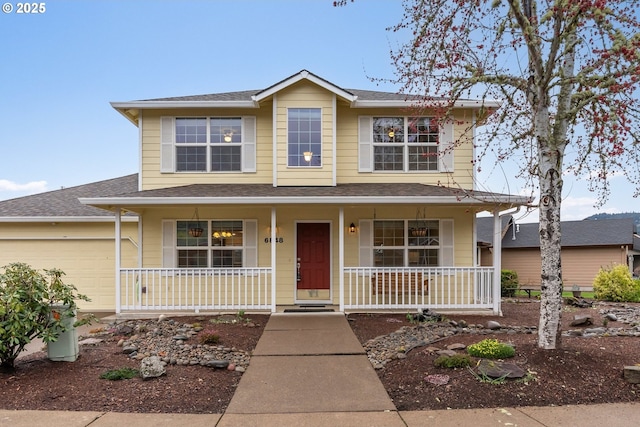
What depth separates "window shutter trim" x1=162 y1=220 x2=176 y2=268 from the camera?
966 centimetres

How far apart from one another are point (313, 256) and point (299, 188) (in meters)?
1.85

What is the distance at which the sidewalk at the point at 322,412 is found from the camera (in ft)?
11.7

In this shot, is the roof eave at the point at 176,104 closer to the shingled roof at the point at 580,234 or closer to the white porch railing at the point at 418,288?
the white porch railing at the point at 418,288

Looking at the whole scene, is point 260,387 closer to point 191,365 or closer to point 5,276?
point 191,365

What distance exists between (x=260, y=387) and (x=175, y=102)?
24.6 feet

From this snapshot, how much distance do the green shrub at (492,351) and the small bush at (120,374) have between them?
14.4ft

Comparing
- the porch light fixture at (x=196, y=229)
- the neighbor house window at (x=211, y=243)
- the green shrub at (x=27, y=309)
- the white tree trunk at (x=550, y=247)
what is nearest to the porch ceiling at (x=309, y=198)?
the porch light fixture at (x=196, y=229)

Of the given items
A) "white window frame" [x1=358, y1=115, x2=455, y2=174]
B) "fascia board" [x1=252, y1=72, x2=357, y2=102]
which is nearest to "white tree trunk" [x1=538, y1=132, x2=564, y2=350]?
"white window frame" [x1=358, y1=115, x2=455, y2=174]

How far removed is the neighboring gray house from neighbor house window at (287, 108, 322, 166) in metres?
13.1

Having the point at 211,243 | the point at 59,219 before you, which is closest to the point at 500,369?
the point at 211,243

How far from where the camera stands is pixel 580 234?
21578 millimetres

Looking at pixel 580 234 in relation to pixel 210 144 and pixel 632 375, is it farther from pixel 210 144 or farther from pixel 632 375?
pixel 210 144

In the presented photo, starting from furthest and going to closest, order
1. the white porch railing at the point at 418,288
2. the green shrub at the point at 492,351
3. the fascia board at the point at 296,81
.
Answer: the fascia board at the point at 296,81 < the white porch railing at the point at 418,288 < the green shrub at the point at 492,351

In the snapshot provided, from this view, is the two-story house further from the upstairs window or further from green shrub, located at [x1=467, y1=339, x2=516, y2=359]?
green shrub, located at [x1=467, y1=339, x2=516, y2=359]
